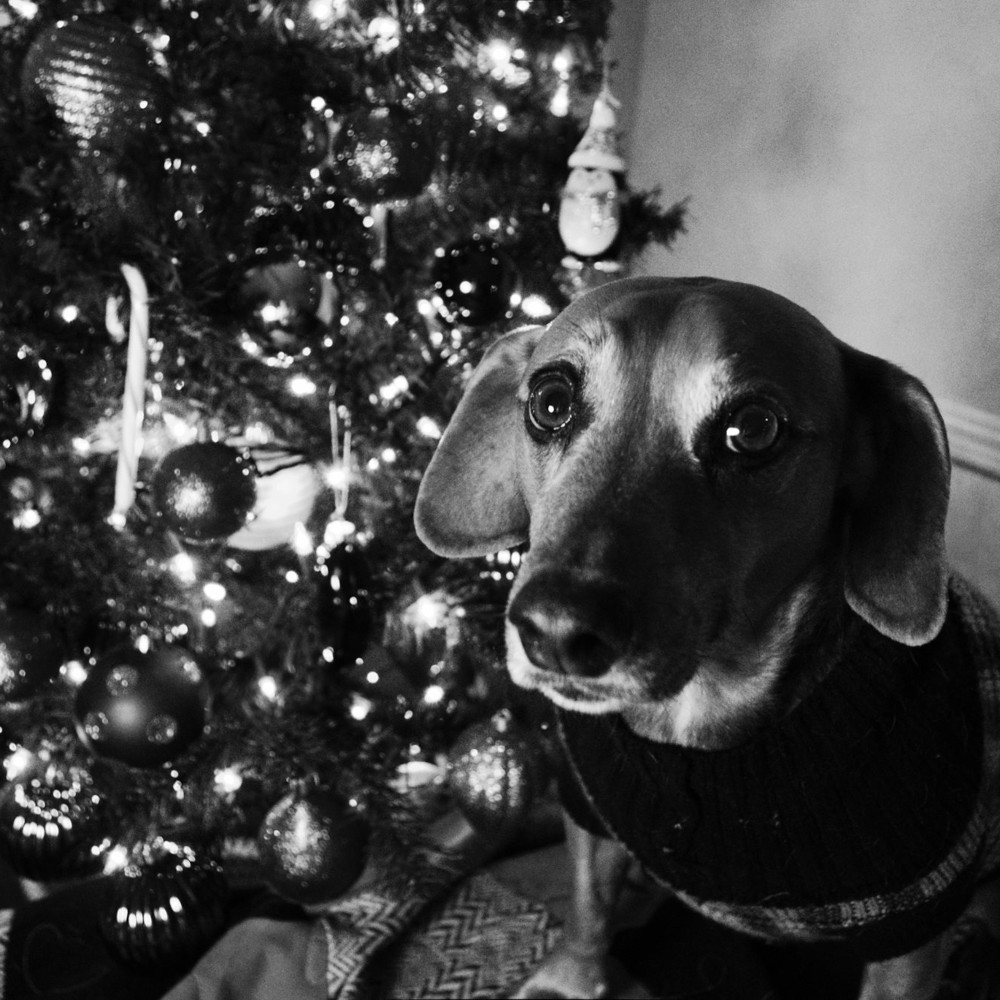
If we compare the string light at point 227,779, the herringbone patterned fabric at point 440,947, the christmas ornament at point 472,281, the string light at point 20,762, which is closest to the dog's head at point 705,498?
the christmas ornament at point 472,281

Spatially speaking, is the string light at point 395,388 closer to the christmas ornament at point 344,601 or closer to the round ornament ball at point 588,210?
the christmas ornament at point 344,601

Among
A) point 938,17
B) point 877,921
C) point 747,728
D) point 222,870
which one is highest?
Result: point 938,17

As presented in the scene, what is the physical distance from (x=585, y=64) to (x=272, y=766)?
4.37 ft

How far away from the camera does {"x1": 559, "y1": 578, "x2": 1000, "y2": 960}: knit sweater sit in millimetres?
1133

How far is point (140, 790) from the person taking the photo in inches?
65.6

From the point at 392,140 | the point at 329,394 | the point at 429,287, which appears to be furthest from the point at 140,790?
the point at 392,140

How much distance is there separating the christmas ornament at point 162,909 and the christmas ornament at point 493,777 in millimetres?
444

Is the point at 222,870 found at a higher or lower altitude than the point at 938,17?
lower

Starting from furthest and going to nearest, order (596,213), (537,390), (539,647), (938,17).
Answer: (938,17) → (596,213) → (537,390) → (539,647)

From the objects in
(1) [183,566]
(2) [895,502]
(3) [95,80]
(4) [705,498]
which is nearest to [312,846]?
(1) [183,566]

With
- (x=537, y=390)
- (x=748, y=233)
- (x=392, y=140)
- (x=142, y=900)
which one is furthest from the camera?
(x=748, y=233)

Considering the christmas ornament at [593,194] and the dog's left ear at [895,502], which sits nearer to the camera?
the dog's left ear at [895,502]

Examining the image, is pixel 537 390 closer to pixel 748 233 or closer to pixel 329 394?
pixel 329 394

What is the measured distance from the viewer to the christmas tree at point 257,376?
1406 millimetres
